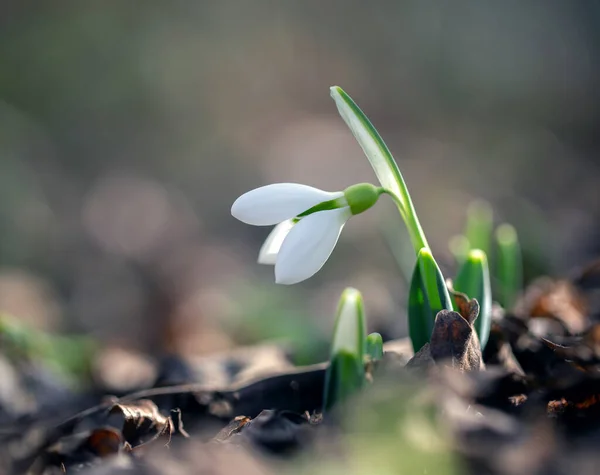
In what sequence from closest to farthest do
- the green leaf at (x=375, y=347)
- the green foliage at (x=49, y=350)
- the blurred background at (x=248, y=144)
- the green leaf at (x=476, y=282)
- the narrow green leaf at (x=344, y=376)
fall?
the narrow green leaf at (x=344, y=376) < the green leaf at (x=375, y=347) < the green leaf at (x=476, y=282) < the green foliage at (x=49, y=350) < the blurred background at (x=248, y=144)

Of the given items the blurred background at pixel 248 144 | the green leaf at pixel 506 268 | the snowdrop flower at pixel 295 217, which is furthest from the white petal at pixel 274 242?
the blurred background at pixel 248 144

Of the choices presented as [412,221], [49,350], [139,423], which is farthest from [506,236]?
[49,350]

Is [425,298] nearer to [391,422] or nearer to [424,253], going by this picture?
[424,253]

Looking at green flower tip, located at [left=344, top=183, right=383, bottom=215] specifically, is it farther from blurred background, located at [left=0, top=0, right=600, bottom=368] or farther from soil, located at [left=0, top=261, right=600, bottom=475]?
blurred background, located at [left=0, top=0, right=600, bottom=368]

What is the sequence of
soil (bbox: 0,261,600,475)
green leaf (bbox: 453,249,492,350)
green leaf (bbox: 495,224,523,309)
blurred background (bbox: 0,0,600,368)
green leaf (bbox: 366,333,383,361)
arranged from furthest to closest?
blurred background (bbox: 0,0,600,368), green leaf (bbox: 495,224,523,309), green leaf (bbox: 453,249,492,350), green leaf (bbox: 366,333,383,361), soil (bbox: 0,261,600,475)

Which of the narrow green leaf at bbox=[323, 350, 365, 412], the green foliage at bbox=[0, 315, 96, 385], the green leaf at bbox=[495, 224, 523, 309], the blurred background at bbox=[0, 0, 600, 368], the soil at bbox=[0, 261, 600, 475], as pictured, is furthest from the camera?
the blurred background at bbox=[0, 0, 600, 368]

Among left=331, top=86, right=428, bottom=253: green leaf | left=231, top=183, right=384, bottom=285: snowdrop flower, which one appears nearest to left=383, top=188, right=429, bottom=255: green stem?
left=331, top=86, right=428, bottom=253: green leaf

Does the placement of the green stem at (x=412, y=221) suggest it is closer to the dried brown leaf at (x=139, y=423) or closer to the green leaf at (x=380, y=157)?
the green leaf at (x=380, y=157)
